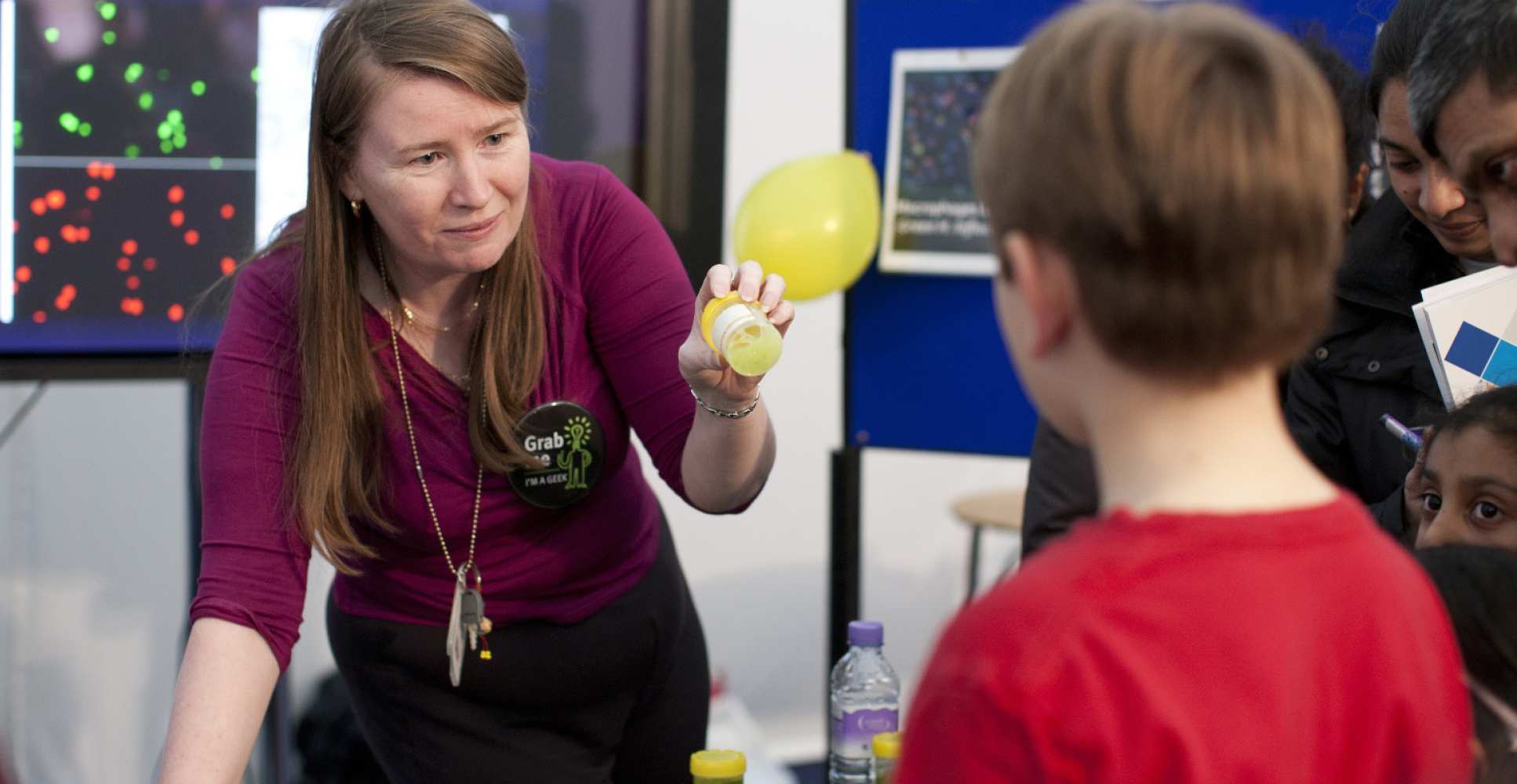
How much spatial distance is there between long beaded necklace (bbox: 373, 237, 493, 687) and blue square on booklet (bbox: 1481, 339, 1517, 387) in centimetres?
93

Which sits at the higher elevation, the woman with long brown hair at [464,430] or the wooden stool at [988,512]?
the woman with long brown hair at [464,430]

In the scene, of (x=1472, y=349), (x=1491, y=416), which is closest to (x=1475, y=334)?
(x=1472, y=349)

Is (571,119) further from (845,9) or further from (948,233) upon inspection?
(948,233)

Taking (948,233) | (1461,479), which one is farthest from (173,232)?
(1461,479)

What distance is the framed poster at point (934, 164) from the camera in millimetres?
2287

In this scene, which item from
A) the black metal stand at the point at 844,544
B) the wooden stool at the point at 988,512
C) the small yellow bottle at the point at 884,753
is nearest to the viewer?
the small yellow bottle at the point at 884,753

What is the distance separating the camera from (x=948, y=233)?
7.64 ft

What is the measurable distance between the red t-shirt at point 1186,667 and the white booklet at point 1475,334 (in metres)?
0.67

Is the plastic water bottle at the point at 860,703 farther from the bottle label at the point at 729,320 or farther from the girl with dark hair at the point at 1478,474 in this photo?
the girl with dark hair at the point at 1478,474

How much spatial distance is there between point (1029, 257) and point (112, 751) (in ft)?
9.11

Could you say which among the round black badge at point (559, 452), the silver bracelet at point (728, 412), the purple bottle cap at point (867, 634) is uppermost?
the silver bracelet at point (728, 412)

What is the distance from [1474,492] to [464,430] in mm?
921

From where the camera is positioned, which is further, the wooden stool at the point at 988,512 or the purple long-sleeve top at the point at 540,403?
the wooden stool at the point at 988,512

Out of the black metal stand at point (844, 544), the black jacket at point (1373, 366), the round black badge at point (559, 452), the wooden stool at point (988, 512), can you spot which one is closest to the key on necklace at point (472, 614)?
the round black badge at point (559, 452)
